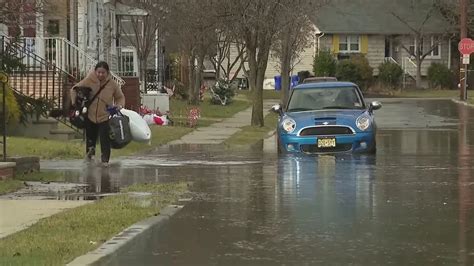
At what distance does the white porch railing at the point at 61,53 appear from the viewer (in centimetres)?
2433

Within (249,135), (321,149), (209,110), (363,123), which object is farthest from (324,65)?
(321,149)

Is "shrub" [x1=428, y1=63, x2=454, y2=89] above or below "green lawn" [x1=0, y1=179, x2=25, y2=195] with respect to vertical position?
above

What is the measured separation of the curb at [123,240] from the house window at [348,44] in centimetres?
5981

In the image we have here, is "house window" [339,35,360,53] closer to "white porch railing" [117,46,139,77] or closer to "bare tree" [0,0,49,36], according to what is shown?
"white porch railing" [117,46,139,77]

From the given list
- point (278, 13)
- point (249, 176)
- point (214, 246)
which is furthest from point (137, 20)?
point (214, 246)

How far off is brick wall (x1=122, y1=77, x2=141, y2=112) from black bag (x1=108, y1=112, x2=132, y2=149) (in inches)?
488

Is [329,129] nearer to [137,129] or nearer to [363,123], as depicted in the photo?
[363,123]

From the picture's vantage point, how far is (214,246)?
8078 millimetres

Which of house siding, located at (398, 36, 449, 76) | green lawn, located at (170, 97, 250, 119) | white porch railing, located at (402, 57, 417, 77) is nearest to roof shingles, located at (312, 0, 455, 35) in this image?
house siding, located at (398, 36, 449, 76)

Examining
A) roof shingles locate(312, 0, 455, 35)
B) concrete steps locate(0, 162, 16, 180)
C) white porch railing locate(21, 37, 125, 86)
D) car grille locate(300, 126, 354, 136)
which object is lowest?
concrete steps locate(0, 162, 16, 180)

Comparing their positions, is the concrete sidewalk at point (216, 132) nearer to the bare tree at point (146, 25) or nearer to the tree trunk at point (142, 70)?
the tree trunk at point (142, 70)

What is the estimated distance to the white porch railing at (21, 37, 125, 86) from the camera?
24328 millimetres

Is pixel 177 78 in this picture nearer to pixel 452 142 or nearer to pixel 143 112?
pixel 143 112

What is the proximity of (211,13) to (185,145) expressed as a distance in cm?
1157
